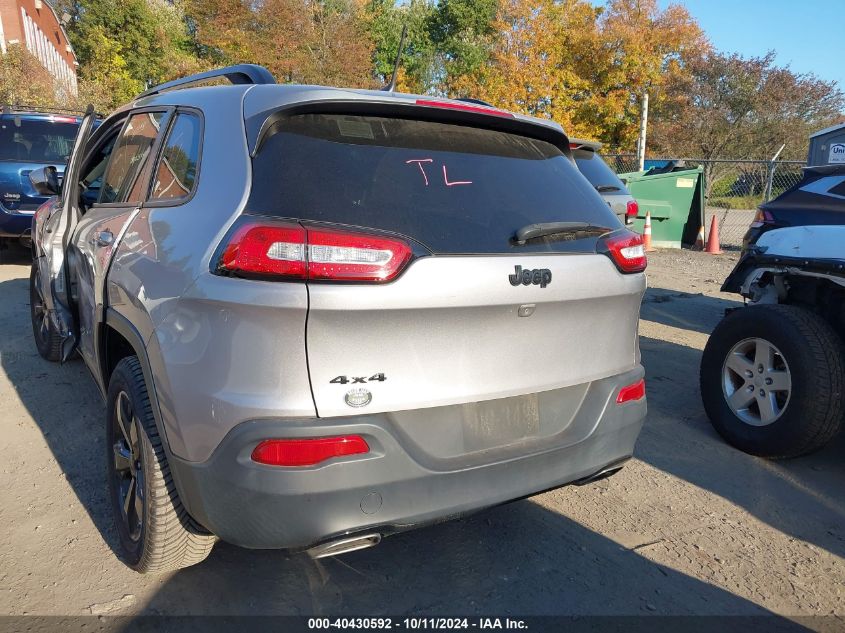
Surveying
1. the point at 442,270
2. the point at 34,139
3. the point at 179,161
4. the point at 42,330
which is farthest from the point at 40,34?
the point at 442,270

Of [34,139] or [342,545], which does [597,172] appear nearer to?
[342,545]

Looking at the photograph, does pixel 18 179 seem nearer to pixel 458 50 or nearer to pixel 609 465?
pixel 609 465

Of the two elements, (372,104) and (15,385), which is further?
(15,385)

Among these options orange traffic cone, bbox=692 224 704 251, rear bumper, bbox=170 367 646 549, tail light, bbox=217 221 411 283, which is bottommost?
orange traffic cone, bbox=692 224 704 251

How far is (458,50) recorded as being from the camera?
4075cm

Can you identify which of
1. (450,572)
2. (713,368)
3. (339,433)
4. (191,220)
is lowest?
(450,572)

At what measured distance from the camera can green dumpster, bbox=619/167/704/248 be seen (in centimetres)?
1234

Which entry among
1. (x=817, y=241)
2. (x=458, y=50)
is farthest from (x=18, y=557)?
(x=458, y=50)

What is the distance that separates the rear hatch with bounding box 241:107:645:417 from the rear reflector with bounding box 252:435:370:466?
0.09m

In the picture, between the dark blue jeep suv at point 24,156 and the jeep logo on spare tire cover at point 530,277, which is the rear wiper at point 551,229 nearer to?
the jeep logo on spare tire cover at point 530,277

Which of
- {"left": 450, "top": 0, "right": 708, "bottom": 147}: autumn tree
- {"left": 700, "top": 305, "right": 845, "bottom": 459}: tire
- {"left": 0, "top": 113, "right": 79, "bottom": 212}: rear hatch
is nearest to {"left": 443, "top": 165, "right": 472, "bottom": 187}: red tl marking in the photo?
{"left": 700, "top": 305, "right": 845, "bottom": 459}: tire

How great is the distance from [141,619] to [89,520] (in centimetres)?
85

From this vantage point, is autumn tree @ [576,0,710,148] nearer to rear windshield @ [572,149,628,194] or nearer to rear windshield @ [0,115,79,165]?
rear windshield @ [572,149,628,194]

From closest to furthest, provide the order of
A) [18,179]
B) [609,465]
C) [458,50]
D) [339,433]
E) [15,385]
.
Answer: [339,433], [609,465], [15,385], [18,179], [458,50]
